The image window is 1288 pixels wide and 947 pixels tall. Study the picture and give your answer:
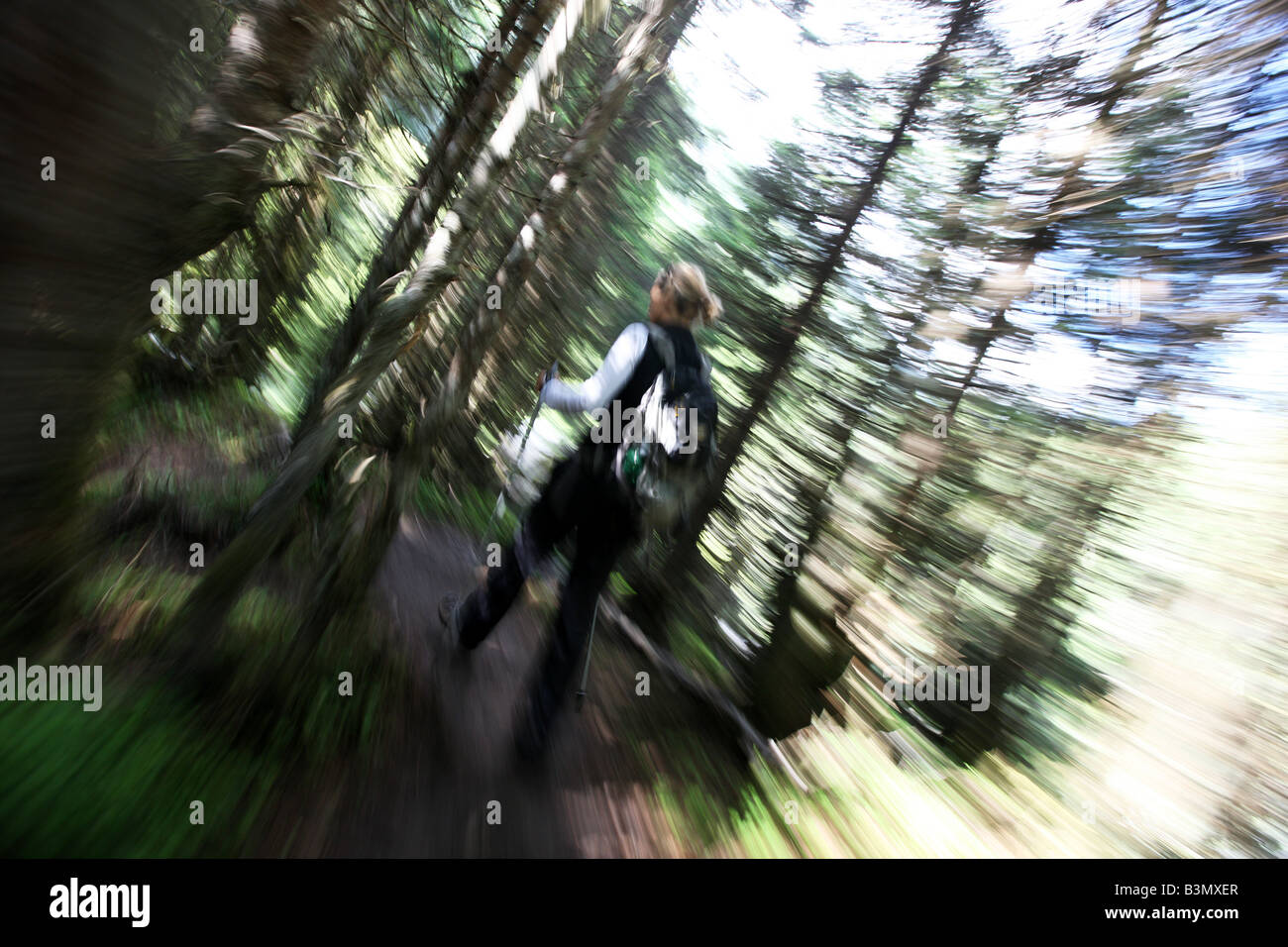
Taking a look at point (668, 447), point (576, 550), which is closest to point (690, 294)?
point (668, 447)

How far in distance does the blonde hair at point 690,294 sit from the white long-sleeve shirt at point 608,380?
0.74 feet

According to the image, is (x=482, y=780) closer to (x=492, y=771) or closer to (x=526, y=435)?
(x=492, y=771)

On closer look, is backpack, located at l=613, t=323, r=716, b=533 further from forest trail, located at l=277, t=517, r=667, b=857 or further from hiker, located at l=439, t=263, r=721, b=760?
forest trail, located at l=277, t=517, r=667, b=857

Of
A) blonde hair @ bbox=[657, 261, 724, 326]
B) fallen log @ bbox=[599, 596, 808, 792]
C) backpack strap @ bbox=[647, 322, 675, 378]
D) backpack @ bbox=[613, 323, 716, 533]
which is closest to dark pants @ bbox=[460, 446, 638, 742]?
backpack @ bbox=[613, 323, 716, 533]

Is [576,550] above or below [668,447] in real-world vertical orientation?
below

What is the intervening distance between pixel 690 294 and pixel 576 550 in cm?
130

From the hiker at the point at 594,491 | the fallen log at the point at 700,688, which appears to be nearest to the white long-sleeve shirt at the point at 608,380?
the hiker at the point at 594,491

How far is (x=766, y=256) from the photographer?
243 inches

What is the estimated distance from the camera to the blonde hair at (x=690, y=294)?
2.91 metres

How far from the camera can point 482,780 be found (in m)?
2.69

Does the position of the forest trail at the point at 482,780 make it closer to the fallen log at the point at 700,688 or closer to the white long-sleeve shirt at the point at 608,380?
the fallen log at the point at 700,688

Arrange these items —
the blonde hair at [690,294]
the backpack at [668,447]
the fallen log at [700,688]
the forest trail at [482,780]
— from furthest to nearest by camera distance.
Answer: the fallen log at [700,688] → the blonde hair at [690,294] → the backpack at [668,447] → the forest trail at [482,780]

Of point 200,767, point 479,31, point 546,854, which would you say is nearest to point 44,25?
point 200,767

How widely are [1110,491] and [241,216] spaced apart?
189 inches
